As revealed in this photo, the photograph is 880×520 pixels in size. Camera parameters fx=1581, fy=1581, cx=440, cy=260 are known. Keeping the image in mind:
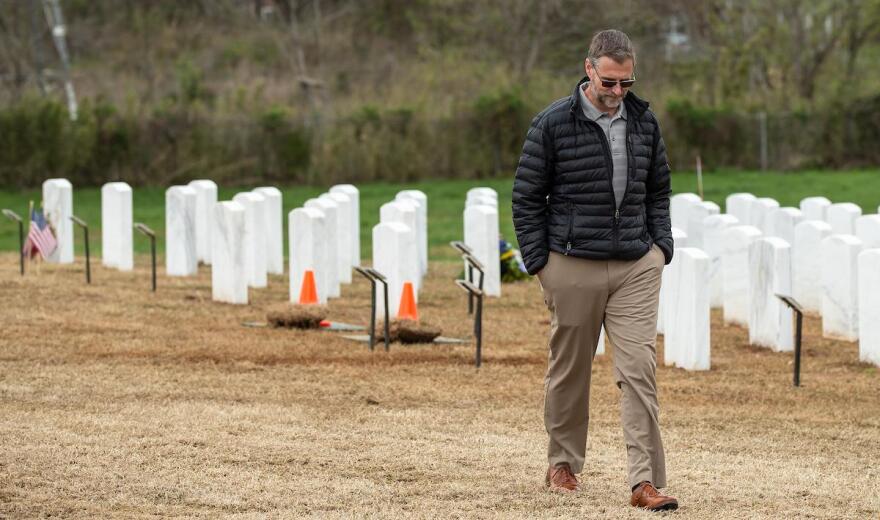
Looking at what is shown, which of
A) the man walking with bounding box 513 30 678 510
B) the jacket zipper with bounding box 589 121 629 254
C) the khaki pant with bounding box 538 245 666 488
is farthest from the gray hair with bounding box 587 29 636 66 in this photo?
the khaki pant with bounding box 538 245 666 488

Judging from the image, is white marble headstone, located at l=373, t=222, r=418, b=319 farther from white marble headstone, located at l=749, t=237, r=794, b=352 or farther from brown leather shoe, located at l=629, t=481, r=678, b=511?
brown leather shoe, located at l=629, t=481, r=678, b=511

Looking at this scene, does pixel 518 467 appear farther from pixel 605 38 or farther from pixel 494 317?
pixel 494 317

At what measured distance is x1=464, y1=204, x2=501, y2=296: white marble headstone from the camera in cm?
1527

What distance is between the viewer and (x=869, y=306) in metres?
11.2

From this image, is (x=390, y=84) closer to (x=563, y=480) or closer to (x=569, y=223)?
(x=563, y=480)

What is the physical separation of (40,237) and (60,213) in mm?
1645

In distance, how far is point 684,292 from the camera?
11078 mm

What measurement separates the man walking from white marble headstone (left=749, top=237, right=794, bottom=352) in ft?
16.6

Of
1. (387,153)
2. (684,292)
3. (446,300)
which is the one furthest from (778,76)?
(684,292)

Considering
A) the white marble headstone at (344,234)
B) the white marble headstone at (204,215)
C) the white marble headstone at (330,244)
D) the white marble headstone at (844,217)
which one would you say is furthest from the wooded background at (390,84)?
the white marble headstone at (844,217)

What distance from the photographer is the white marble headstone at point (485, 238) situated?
1527 centimetres

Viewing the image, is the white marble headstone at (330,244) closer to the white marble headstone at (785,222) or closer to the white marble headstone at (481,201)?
the white marble headstone at (481,201)

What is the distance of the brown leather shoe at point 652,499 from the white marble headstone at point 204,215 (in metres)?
10.1

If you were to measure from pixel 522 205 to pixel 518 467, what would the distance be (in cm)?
158
